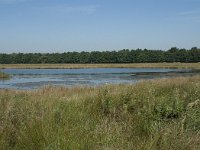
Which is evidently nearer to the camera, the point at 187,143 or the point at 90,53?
the point at 187,143

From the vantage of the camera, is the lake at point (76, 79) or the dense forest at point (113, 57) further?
the dense forest at point (113, 57)

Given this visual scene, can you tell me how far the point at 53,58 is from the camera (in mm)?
148000

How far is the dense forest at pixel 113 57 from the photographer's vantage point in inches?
5334

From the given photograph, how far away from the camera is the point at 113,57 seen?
144125 millimetres

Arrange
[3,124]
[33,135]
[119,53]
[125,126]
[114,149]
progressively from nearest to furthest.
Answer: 1. [114,149]
2. [33,135]
3. [3,124]
4. [125,126]
5. [119,53]

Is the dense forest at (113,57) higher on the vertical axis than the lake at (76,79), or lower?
higher

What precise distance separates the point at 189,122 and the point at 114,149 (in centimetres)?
185

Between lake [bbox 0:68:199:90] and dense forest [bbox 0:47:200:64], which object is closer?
lake [bbox 0:68:199:90]

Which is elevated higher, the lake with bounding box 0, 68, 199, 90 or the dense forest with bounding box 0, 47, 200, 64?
the dense forest with bounding box 0, 47, 200, 64

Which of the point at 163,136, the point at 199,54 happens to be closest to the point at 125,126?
the point at 163,136

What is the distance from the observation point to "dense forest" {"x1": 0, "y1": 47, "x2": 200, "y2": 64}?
135488mm

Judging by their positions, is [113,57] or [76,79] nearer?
[76,79]

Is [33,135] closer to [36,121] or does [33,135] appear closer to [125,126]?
[36,121]

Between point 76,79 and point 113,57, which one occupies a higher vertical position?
point 113,57
